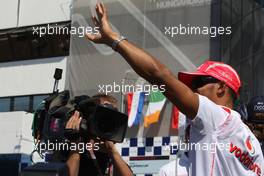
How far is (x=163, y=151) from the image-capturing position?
273 inches

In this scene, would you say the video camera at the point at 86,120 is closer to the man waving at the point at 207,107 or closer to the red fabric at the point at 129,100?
the man waving at the point at 207,107

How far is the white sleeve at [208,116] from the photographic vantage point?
57.3 inches

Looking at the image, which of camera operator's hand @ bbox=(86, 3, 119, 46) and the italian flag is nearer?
camera operator's hand @ bbox=(86, 3, 119, 46)

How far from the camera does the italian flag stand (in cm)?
730

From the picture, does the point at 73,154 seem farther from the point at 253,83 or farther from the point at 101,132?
the point at 253,83

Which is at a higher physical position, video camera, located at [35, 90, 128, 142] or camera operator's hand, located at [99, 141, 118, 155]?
video camera, located at [35, 90, 128, 142]

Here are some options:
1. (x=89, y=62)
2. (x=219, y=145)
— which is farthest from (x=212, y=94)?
(x=89, y=62)

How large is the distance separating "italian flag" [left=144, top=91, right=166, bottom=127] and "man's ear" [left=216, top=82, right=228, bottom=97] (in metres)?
5.64

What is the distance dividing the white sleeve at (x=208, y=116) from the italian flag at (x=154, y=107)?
5.77 metres

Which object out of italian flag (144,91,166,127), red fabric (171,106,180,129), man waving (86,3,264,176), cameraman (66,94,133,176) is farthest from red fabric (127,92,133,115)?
man waving (86,3,264,176)

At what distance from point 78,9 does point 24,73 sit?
190 centimetres

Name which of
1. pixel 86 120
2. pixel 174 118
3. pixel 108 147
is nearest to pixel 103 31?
pixel 86 120

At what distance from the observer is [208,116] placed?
1.47 metres

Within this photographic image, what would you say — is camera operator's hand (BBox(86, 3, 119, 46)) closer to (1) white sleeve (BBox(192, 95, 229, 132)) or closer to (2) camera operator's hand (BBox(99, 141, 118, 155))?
(1) white sleeve (BBox(192, 95, 229, 132))
